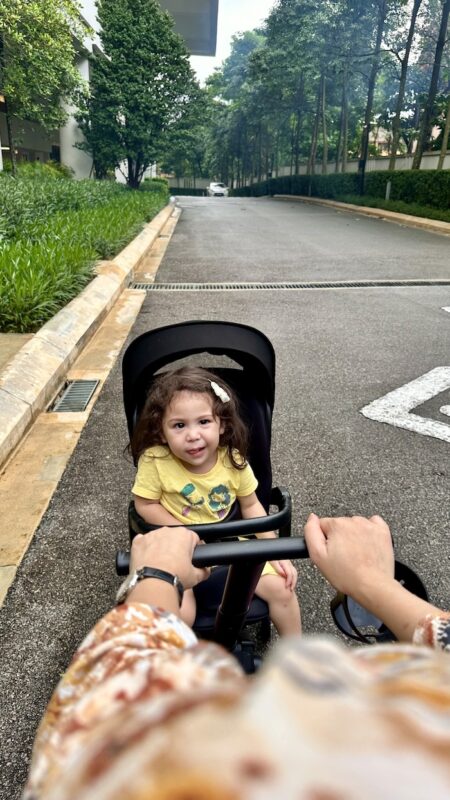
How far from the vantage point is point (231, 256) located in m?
11.2

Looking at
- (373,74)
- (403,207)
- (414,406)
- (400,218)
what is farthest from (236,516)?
(373,74)

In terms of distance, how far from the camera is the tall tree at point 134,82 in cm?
2408

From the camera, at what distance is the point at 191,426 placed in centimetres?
193

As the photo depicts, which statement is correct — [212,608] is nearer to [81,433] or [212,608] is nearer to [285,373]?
[81,433]

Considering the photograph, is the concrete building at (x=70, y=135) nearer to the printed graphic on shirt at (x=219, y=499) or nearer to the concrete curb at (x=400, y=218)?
the concrete curb at (x=400, y=218)

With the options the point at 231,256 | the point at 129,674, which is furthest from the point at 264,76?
the point at 129,674

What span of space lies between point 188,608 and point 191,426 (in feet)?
1.85

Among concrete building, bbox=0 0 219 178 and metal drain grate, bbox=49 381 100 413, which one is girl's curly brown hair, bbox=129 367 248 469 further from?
concrete building, bbox=0 0 219 178

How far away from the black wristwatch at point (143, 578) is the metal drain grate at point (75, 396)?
3.02m

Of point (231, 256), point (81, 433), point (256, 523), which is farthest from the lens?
point (231, 256)

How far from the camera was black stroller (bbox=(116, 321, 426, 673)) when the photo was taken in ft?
4.03

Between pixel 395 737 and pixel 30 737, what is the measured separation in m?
1.62

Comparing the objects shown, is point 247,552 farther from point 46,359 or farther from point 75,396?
point 46,359

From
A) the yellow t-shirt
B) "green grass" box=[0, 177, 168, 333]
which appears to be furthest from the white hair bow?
"green grass" box=[0, 177, 168, 333]
